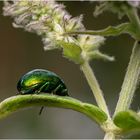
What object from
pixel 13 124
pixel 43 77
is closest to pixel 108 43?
pixel 13 124

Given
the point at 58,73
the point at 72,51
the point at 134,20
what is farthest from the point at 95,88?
the point at 58,73

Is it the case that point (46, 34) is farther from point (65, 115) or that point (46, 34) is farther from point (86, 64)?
point (65, 115)

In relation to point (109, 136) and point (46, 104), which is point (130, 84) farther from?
point (46, 104)

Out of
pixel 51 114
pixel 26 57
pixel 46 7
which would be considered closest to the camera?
pixel 46 7

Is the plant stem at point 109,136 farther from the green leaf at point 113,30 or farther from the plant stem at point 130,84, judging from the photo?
the green leaf at point 113,30

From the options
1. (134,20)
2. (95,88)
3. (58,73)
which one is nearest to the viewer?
(134,20)

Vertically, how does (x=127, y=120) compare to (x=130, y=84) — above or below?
below
